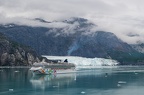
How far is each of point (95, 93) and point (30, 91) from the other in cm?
1456

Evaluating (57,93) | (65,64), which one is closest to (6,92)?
(57,93)

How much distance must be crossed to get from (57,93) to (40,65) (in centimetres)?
8706

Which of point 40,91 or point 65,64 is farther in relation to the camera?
point 65,64

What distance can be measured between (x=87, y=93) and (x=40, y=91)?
10.9 meters

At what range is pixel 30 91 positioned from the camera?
7938cm

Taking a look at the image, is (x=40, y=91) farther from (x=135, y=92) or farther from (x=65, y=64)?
(x=65, y=64)

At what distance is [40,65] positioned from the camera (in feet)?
533

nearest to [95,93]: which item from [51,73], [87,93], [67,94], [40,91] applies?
[87,93]

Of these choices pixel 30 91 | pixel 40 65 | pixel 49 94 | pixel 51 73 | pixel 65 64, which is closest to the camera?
pixel 49 94

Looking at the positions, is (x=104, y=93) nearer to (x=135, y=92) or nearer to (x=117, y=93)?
(x=117, y=93)

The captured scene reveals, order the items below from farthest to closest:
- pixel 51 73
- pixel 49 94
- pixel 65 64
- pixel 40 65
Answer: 1. pixel 65 64
2. pixel 40 65
3. pixel 51 73
4. pixel 49 94

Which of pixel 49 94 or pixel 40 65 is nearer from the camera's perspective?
pixel 49 94

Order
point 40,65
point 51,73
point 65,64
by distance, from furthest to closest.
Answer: point 65,64 < point 40,65 < point 51,73

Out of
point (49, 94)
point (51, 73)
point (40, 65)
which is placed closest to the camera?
point (49, 94)
